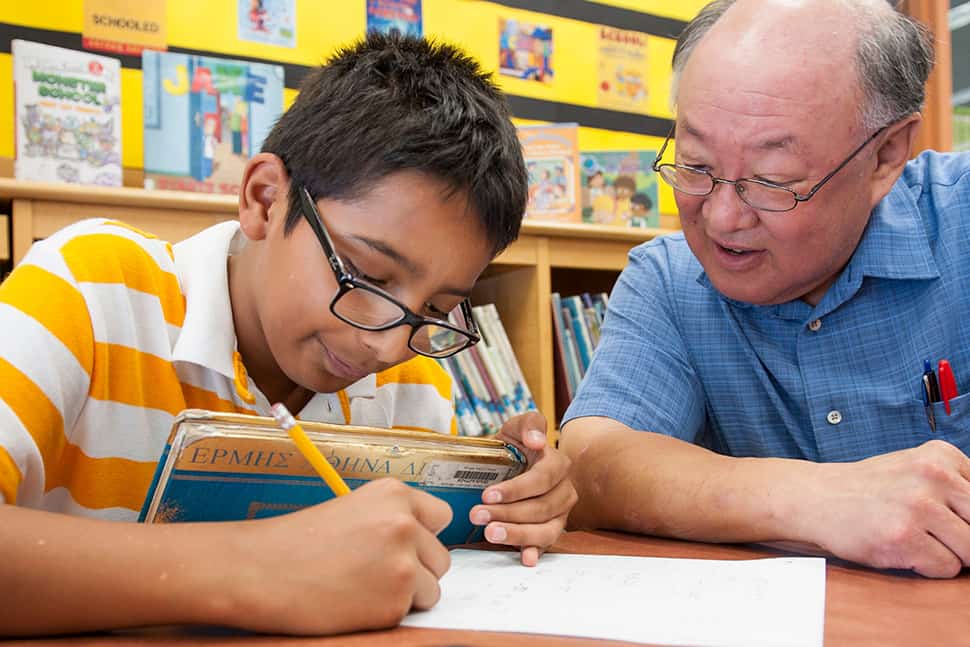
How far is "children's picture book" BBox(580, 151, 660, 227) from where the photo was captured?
276 cm

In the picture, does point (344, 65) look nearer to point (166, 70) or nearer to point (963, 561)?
point (963, 561)

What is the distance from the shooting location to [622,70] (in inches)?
129

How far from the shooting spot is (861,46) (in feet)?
3.88

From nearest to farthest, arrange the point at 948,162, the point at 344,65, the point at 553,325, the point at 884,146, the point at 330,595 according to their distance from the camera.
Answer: the point at 330,595, the point at 344,65, the point at 884,146, the point at 948,162, the point at 553,325

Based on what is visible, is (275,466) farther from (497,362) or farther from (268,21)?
(268,21)

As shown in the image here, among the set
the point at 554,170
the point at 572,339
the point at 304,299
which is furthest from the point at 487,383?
the point at 304,299

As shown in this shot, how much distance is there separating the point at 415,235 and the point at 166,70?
159cm

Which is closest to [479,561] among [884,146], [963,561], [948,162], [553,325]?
[963,561]

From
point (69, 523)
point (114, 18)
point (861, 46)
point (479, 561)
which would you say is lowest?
point (479, 561)

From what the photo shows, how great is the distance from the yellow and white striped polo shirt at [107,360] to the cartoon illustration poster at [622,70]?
2.33m

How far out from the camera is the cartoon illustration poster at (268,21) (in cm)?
263

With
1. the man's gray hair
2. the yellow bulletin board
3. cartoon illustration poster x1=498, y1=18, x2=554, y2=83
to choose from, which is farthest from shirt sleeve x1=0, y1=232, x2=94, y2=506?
cartoon illustration poster x1=498, y1=18, x2=554, y2=83

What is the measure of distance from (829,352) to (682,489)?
15.5 inches

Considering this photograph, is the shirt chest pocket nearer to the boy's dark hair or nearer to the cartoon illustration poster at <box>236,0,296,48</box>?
the boy's dark hair
